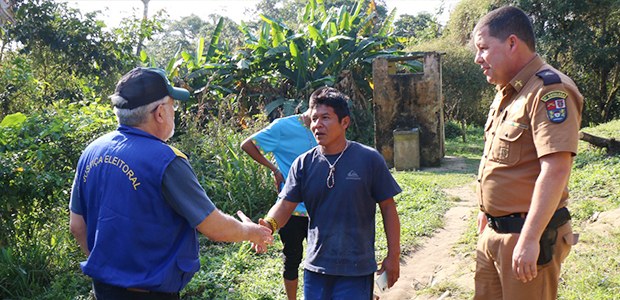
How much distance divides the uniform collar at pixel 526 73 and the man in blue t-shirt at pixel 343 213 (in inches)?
32.8

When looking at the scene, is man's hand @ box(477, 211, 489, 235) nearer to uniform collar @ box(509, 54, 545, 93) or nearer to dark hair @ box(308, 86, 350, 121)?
uniform collar @ box(509, 54, 545, 93)

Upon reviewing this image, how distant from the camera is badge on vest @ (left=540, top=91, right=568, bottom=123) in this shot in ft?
8.64

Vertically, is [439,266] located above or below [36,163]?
below

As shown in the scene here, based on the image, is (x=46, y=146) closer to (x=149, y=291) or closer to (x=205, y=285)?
(x=205, y=285)

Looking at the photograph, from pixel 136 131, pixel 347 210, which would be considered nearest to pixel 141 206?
pixel 136 131

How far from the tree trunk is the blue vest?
7.61 metres

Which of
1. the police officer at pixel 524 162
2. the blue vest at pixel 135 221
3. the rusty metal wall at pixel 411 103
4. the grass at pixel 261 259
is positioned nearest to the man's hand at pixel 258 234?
the blue vest at pixel 135 221

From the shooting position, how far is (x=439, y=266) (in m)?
5.62

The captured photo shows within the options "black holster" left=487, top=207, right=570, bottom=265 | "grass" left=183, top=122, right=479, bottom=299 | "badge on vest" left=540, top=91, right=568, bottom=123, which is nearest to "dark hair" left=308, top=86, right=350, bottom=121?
"black holster" left=487, top=207, right=570, bottom=265

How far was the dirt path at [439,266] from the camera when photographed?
500 centimetres

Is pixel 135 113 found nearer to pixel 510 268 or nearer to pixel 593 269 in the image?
pixel 510 268

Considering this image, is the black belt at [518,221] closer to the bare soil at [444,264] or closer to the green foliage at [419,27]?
the bare soil at [444,264]

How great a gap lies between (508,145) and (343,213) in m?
0.94

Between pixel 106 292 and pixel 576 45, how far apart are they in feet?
50.4
